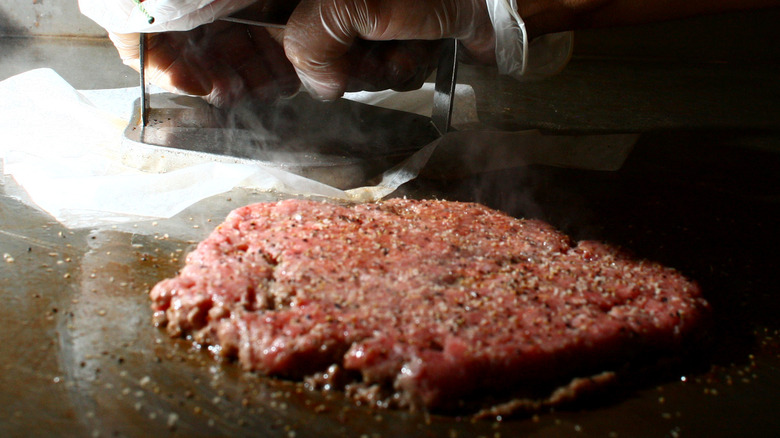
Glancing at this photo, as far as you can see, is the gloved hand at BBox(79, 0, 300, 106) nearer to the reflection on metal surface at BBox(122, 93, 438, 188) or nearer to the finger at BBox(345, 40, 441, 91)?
the reflection on metal surface at BBox(122, 93, 438, 188)

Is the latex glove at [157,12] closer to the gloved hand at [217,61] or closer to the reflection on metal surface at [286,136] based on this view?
the gloved hand at [217,61]

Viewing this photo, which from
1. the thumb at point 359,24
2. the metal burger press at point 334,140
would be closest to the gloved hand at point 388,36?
the thumb at point 359,24

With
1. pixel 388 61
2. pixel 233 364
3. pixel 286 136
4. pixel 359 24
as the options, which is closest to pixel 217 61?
pixel 286 136

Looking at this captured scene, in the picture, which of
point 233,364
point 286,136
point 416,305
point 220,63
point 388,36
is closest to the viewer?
point 233,364

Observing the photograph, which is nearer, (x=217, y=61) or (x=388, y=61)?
(x=388, y=61)

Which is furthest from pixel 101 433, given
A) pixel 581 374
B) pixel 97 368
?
pixel 581 374

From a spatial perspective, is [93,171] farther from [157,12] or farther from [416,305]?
[416,305]
